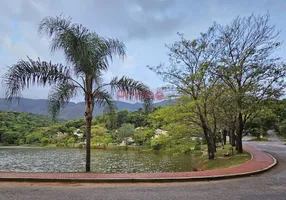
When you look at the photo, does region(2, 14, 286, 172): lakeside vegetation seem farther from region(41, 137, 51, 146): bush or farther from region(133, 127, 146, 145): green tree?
region(41, 137, 51, 146): bush

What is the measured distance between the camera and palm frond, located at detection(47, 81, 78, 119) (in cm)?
877

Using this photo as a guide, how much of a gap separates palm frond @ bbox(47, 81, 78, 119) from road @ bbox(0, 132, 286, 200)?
3039 millimetres

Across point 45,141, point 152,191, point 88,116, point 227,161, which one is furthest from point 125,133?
point 152,191

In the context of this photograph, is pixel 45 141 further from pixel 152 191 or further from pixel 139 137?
pixel 152 191

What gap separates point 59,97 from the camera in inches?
349

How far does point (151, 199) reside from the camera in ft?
16.9

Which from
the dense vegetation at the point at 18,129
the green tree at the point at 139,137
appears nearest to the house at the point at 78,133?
the dense vegetation at the point at 18,129

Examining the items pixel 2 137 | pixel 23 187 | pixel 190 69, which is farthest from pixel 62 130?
pixel 23 187

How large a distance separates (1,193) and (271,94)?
14.6 m

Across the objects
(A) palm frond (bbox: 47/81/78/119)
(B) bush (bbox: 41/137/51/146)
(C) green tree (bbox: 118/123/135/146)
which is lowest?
(B) bush (bbox: 41/137/51/146)

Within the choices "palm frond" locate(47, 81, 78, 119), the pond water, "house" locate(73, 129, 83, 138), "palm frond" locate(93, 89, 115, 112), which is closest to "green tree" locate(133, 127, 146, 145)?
the pond water

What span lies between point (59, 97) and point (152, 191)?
204 inches

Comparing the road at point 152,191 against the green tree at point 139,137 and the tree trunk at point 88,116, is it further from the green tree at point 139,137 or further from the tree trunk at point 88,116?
the green tree at point 139,137

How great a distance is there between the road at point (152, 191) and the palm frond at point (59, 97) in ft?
9.97
